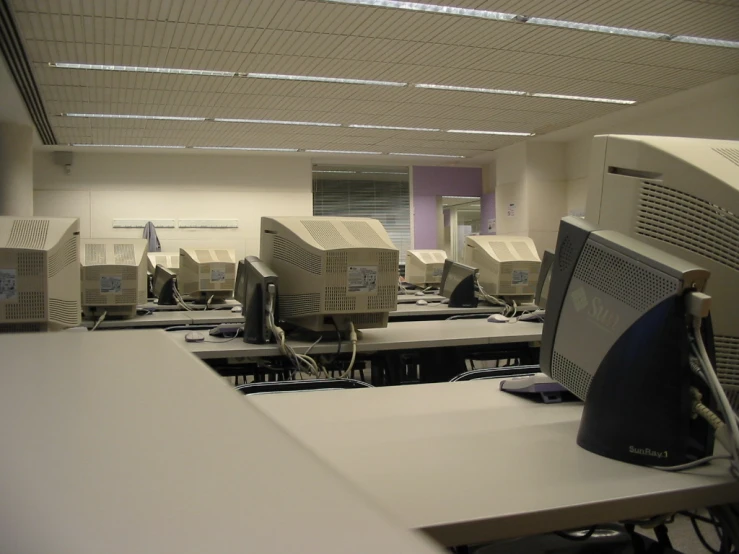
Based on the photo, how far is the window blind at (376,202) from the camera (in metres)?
11.7

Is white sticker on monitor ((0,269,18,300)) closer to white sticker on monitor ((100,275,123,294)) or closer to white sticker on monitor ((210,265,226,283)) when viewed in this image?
white sticker on monitor ((100,275,123,294))

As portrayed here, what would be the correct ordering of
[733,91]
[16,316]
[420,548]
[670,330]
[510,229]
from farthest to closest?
[510,229] → [733,91] → [16,316] → [670,330] → [420,548]

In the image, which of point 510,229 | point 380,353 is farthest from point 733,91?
point 380,353

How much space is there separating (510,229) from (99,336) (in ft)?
33.8

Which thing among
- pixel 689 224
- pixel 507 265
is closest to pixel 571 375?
pixel 689 224

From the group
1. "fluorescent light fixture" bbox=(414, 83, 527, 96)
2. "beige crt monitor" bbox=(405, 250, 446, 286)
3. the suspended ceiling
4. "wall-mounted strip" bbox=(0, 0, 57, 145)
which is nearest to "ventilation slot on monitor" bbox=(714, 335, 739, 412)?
the suspended ceiling

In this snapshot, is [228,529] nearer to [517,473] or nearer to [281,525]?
[281,525]

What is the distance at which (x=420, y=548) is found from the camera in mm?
220

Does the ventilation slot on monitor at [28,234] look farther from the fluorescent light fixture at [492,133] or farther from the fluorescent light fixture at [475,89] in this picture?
the fluorescent light fixture at [492,133]

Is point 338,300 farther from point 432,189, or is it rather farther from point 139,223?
point 432,189

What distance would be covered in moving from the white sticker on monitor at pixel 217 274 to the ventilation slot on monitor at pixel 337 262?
8.17 feet

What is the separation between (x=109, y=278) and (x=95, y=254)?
184mm

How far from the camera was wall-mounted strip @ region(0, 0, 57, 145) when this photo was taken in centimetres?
477

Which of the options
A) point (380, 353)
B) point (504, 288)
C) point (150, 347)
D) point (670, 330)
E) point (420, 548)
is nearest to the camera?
point (420, 548)
